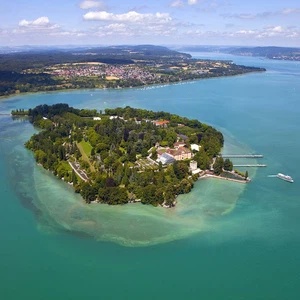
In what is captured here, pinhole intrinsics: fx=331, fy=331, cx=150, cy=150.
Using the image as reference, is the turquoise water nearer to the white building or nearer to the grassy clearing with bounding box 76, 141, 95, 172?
the grassy clearing with bounding box 76, 141, 95, 172

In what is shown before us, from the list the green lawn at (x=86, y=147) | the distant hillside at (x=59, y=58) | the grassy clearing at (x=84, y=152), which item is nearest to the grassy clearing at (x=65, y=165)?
the grassy clearing at (x=84, y=152)

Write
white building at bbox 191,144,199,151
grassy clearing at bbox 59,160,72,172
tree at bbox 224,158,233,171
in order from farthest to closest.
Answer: white building at bbox 191,144,199,151
grassy clearing at bbox 59,160,72,172
tree at bbox 224,158,233,171

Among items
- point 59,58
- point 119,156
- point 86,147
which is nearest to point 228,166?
point 119,156

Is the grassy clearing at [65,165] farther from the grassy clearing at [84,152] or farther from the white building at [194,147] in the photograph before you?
the white building at [194,147]

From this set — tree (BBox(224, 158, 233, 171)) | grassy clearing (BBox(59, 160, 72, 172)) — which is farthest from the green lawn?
tree (BBox(224, 158, 233, 171))

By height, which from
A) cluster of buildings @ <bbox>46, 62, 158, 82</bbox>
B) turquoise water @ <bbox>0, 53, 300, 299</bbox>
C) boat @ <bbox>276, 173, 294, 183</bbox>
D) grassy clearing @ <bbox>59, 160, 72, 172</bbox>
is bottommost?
turquoise water @ <bbox>0, 53, 300, 299</bbox>

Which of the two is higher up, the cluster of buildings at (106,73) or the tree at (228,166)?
the cluster of buildings at (106,73)

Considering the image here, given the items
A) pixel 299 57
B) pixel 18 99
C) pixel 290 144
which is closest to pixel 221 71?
pixel 18 99
